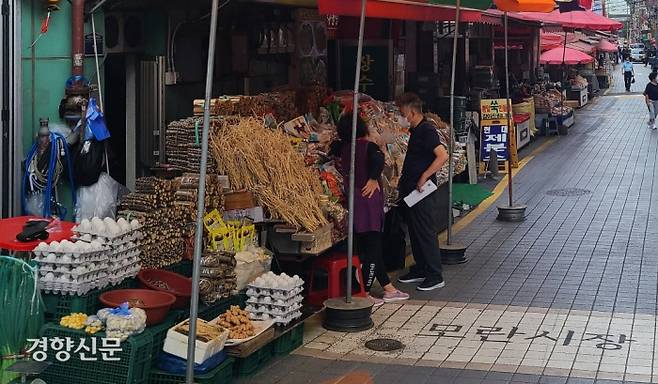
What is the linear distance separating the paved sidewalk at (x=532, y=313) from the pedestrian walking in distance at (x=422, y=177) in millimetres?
314

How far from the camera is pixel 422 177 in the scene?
9531mm

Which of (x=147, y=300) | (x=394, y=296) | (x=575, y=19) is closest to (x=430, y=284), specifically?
(x=394, y=296)

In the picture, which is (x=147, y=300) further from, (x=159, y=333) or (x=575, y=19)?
(x=575, y=19)

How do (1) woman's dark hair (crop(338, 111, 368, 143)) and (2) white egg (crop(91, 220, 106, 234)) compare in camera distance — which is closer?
(2) white egg (crop(91, 220, 106, 234))

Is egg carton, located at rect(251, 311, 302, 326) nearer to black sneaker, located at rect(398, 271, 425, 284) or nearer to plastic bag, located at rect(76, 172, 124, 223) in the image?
plastic bag, located at rect(76, 172, 124, 223)

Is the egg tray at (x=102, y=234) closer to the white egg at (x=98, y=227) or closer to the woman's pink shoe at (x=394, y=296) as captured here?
the white egg at (x=98, y=227)

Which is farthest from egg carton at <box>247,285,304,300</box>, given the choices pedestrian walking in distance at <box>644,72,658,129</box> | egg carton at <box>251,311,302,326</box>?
pedestrian walking in distance at <box>644,72,658,129</box>

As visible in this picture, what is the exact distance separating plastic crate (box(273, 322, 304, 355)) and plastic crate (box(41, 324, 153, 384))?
1426 mm

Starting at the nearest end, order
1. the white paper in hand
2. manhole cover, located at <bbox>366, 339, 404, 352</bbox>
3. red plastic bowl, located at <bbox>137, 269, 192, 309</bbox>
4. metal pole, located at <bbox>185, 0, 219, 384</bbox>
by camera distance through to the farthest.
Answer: metal pole, located at <bbox>185, 0, 219, 384</bbox> → red plastic bowl, located at <bbox>137, 269, 192, 309</bbox> → manhole cover, located at <bbox>366, 339, 404, 352</bbox> → the white paper in hand

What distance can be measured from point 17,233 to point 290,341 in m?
2.40

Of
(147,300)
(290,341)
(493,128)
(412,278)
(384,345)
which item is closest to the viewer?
(147,300)

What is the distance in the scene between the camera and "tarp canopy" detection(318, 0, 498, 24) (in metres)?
9.26

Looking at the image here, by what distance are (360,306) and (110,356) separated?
110 inches

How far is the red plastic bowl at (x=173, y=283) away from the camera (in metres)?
7.21
